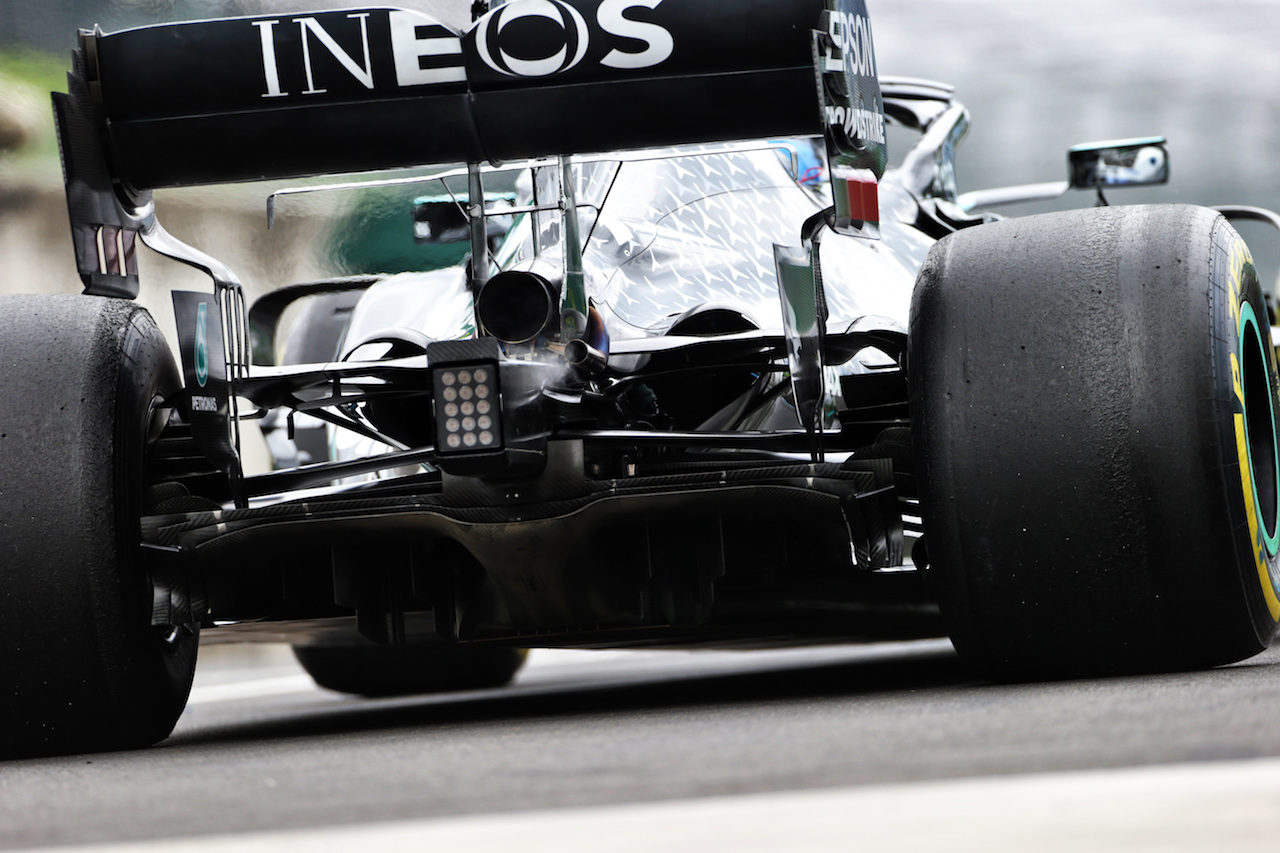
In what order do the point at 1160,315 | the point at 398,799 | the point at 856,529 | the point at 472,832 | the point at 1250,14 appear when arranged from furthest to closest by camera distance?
1. the point at 1250,14
2. the point at 856,529
3. the point at 1160,315
4. the point at 398,799
5. the point at 472,832

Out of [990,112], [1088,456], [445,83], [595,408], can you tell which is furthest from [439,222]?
[990,112]

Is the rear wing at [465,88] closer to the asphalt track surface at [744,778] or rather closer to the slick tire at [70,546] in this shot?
the slick tire at [70,546]

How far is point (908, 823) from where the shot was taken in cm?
128

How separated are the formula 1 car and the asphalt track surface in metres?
0.19

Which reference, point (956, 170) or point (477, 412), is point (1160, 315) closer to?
point (477, 412)

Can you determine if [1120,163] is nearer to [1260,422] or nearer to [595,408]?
[1260,422]

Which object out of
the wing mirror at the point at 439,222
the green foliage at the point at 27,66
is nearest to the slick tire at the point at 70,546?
the wing mirror at the point at 439,222

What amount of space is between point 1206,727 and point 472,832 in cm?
85

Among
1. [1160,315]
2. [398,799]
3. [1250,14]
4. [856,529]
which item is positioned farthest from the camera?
[1250,14]

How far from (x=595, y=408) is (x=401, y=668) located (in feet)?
7.76

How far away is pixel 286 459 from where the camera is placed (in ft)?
15.9

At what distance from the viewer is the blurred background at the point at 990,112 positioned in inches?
293

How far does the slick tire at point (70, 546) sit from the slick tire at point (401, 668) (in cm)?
234

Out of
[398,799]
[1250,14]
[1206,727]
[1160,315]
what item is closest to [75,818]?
[398,799]
